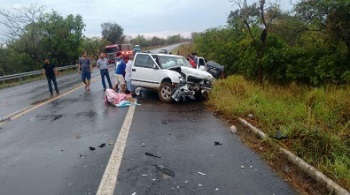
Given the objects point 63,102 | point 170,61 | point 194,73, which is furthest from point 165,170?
point 63,102

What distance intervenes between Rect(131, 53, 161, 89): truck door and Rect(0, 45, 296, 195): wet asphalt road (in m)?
2.58

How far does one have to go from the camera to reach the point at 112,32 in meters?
68.2

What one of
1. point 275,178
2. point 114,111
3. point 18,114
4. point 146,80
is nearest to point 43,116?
point 18,114

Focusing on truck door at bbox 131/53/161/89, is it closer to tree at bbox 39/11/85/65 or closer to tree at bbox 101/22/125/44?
tree at bbox 39/11/85/65

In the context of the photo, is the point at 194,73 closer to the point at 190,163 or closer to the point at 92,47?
the point at 190,163

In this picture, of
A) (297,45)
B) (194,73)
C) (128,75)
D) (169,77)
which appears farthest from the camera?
(297,45)

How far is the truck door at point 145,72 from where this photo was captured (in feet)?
39.0

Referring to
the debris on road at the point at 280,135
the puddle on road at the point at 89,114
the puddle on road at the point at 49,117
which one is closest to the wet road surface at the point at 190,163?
the debris on road at the point at 280,135

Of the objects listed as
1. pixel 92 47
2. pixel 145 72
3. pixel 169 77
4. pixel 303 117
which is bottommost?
pixel 303 117

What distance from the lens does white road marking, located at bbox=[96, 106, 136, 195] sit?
436 centimetres

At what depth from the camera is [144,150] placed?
6000 millimetres

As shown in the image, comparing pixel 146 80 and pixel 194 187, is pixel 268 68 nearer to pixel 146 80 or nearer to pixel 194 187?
pixel 146 80

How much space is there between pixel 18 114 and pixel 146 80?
14.8 ft

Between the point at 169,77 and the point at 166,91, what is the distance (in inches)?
20.8
